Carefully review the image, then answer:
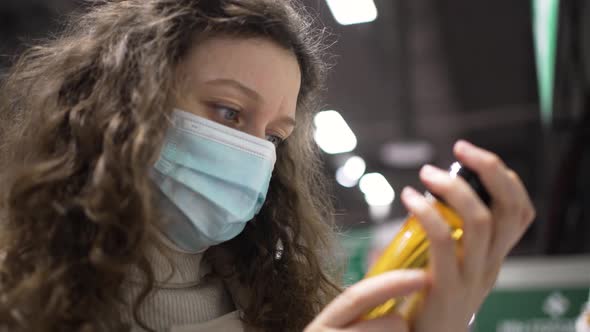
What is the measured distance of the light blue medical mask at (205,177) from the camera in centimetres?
120

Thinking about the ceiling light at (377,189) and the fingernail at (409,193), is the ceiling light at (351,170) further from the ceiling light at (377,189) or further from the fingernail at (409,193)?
the fingernail at (409,193)

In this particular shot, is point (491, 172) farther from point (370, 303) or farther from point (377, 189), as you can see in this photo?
point (377, 189)

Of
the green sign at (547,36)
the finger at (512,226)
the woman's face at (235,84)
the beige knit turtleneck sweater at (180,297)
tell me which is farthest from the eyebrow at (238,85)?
the green sign at (547,36)

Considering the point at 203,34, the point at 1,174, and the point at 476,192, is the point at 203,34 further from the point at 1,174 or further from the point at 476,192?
the point at 476,192

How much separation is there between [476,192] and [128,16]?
2.86 feet

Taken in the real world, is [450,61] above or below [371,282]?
above

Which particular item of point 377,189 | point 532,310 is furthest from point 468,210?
point 377,189

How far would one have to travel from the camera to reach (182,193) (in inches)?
47.3

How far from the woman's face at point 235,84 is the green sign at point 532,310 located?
4581mm

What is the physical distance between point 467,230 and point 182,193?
1.95 feet

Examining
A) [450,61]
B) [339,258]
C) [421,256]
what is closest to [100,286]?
[421,256]

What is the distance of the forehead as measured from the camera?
4.05ft

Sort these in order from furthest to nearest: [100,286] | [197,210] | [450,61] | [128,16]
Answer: [450,61] → [128,16] → [197,210] → [100,286]

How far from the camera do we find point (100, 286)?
1.04 metres
